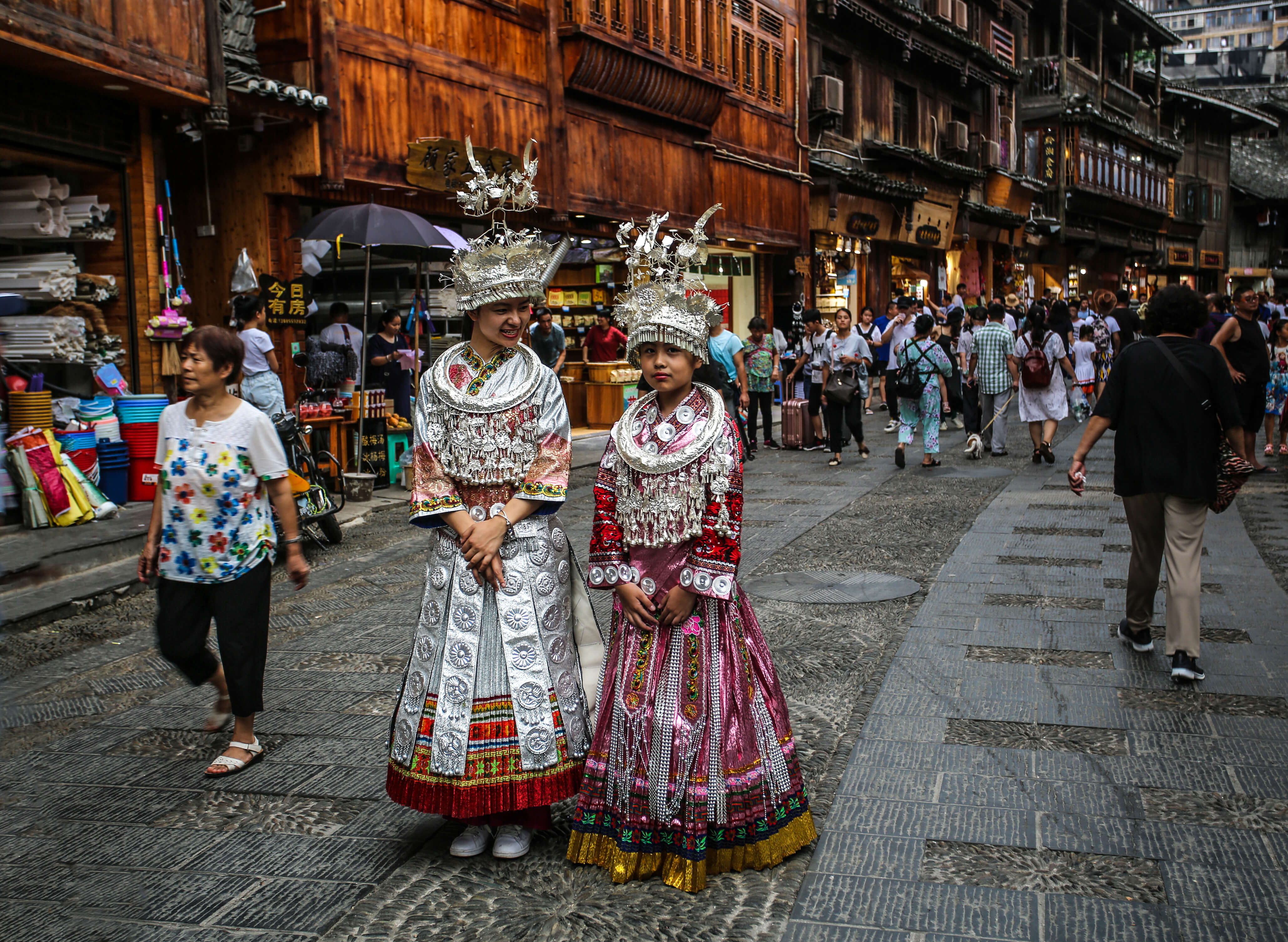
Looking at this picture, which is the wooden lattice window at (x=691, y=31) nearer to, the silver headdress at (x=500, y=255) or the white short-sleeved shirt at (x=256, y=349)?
the white short-sleeved shirt at (x=256, y=349)

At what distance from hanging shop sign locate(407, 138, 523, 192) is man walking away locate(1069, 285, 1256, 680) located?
8609 millimetres

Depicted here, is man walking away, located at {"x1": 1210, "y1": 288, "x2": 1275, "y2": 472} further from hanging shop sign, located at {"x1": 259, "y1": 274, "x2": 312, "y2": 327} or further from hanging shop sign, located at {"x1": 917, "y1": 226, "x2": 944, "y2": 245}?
hanging shop sign, located at {"x1": 917, "y1": 226, "x2": 944, "y2": 245}

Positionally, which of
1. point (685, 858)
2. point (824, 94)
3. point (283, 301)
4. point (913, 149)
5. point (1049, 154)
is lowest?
point (685, 858)

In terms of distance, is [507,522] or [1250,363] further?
[1250,363]

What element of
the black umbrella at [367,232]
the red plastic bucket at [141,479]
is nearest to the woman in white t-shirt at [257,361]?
the black umbrella at [367,232]

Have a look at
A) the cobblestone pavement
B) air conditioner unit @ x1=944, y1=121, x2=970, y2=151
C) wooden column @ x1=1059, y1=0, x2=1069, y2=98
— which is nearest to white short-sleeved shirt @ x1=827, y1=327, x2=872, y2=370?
the cobblestone pavement

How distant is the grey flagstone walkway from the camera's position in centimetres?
326

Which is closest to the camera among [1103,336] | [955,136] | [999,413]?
[999,413]

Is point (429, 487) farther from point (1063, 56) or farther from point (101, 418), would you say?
point (1063, 56)

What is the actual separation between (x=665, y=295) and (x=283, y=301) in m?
9.06

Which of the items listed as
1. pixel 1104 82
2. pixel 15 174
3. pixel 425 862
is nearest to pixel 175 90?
pixel 15 174

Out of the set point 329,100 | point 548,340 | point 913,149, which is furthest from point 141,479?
point 913,149

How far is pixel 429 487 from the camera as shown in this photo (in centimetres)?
369

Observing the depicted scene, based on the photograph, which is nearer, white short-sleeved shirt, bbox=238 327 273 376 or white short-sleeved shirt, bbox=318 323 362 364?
white short-sleeved shirt, bbox=238 327 273 376
